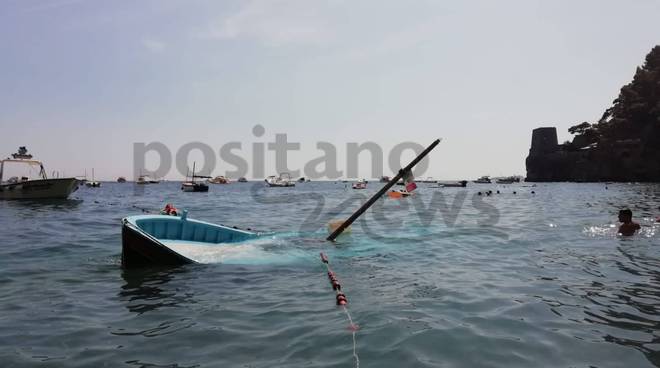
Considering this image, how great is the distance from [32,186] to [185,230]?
3975 centimetres

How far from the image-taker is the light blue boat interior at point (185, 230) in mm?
14711

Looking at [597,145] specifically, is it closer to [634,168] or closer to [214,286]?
[634,168]

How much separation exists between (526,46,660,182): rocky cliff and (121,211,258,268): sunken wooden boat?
10377 centimetres

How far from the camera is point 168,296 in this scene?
372 inches

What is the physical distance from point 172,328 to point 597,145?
134 m

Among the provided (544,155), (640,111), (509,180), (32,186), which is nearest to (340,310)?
(32,186)

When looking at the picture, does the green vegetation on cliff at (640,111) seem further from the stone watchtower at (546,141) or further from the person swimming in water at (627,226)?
the person swimming in water at (627,226)

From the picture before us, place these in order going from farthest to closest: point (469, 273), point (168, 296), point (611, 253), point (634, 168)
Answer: point (634, 168)
point (611, 253)
point (469, 273)
point (168, 296)

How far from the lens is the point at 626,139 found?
106 metres

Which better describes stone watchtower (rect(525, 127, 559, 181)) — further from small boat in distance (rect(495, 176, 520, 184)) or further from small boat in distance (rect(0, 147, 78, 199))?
small boat in distance (rect(0, 147, 78, 199))

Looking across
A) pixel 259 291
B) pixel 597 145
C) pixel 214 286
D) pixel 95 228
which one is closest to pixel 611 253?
pixel 259 291

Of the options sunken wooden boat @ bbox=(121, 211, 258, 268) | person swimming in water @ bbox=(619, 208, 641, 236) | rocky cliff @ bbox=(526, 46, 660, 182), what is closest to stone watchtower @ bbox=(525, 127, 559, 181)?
rocky cliff @ bbox=(526, 46, 660, 182)

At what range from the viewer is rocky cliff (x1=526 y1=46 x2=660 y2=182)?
99.7 meters

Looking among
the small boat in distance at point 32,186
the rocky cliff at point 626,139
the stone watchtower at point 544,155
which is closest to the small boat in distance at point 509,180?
the stone watchtower at point 544,155
